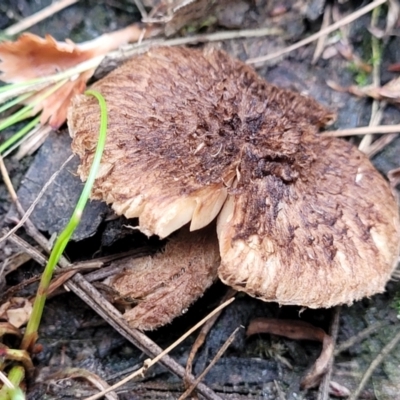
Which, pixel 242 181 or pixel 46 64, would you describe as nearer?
pixel 242 181

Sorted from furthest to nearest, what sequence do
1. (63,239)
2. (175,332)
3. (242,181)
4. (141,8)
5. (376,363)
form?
(141,8), (175,332), (376,363), (242,181), (63,239)

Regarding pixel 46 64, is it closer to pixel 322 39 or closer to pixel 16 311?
pixel 16 311

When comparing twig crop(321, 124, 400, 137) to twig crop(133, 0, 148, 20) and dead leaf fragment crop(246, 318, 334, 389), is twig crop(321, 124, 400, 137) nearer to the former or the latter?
dead leaf fragment crop(246, 318, 334, 389)

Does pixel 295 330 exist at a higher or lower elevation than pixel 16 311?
lower

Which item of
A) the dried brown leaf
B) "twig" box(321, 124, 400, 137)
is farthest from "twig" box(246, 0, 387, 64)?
the dried brown leaf

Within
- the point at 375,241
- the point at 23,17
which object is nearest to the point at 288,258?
the point at 375,241

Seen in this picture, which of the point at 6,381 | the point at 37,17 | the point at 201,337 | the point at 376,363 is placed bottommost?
the point at 376,363

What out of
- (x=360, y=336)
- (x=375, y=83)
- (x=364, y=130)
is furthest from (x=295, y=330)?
(x=375, y=83)
